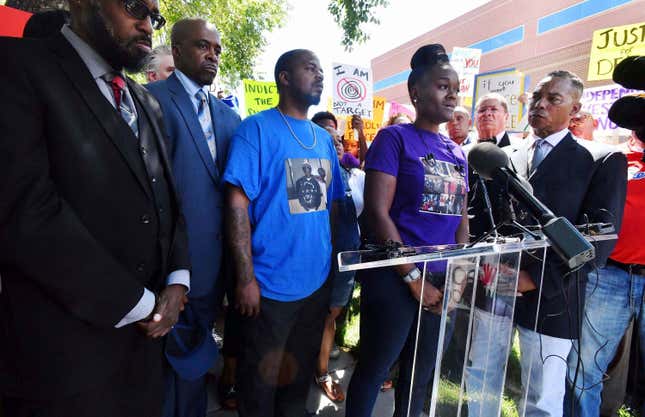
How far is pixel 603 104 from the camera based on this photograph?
531cm

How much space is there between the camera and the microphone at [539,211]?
3.16ft

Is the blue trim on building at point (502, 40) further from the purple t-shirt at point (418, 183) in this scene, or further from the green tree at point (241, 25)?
the purple t-shirt at point (418, 183)

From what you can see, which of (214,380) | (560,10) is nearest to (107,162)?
(214,380)

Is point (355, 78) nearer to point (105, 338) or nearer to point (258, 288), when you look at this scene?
point (258, 288)

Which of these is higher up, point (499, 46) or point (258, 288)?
point (499, 46)

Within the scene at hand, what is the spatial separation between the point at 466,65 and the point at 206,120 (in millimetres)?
7484

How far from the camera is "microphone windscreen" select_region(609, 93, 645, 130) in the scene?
1.79m

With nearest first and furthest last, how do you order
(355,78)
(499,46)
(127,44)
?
1. (127,44)
2. (355,78)
3. (499,46)

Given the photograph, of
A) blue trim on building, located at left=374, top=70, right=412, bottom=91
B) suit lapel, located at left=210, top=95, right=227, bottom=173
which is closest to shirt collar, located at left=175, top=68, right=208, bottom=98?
suit lapel, located at left=210, top=95, right=227, bottom=173

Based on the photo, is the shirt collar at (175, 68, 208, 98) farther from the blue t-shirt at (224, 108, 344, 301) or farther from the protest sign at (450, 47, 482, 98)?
the protest sign at (450, 47, 482, 98)

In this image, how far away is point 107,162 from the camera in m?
1.20

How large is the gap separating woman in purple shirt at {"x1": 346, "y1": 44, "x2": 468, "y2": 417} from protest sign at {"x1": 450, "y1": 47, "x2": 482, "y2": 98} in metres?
6.01

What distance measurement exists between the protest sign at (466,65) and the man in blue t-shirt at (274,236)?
6.41 m

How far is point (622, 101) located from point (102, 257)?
241 centimetres
